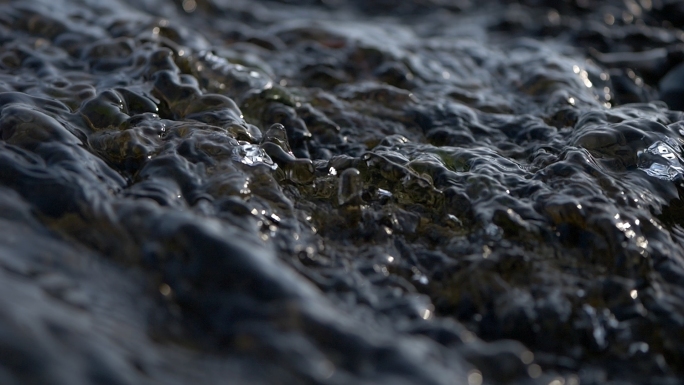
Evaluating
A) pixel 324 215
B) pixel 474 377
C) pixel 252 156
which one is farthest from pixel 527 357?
pixel 252 156

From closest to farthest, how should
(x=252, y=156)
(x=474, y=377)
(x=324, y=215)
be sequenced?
(x=474, y=377)
(x=324, y=215)
(x=252, y=156)

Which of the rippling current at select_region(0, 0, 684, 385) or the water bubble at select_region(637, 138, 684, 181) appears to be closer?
the rippling current at select_region(0, 0, 684, 385)

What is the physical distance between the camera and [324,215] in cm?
208

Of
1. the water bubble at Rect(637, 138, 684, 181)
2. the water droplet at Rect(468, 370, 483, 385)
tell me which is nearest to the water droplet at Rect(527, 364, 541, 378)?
the water droplet at Rect(468, 370, 483, 385)

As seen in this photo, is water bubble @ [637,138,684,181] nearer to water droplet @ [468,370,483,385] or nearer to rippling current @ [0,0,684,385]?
rippling current @ [0,0,684,385]

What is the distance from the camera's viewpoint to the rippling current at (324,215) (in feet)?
4.94

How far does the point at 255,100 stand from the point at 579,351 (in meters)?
1.65

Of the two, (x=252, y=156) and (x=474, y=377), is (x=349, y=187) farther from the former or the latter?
(x=474, y=377)

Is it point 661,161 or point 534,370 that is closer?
point 534,370

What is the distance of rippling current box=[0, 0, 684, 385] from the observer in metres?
1.50

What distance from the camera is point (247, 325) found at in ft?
4.98

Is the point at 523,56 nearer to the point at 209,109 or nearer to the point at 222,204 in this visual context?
the point at 209,109

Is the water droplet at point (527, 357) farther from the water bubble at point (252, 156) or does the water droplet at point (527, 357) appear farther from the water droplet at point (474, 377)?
the water bubble at point (252, 156)

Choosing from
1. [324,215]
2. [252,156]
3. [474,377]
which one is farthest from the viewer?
[252,156]
